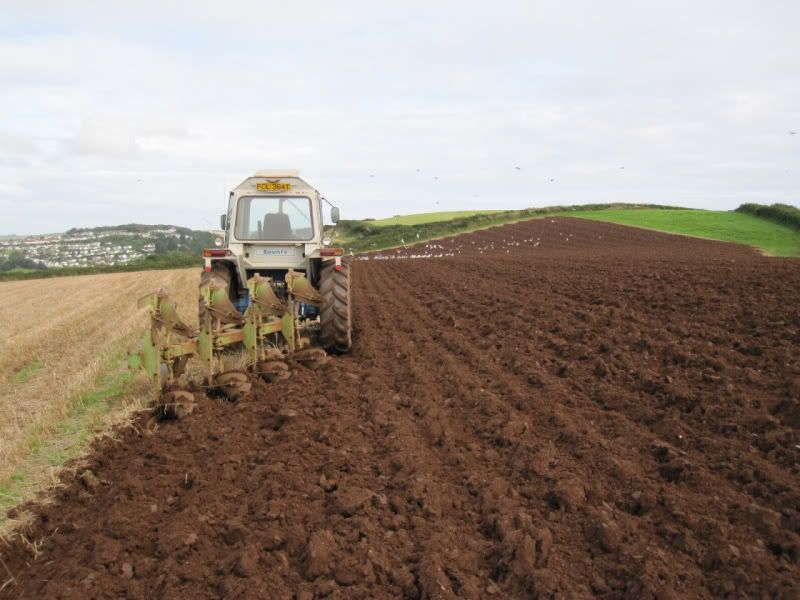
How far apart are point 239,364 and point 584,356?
3.72 metres

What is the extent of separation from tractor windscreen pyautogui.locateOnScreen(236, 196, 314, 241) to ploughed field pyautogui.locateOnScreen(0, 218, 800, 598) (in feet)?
6.44

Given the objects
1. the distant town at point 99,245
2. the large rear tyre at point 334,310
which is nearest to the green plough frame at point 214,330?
the large rear tyre at point 334,310

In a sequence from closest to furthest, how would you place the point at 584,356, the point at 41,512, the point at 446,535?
the point at 446,535
the point at 41,512
the point at 584,356

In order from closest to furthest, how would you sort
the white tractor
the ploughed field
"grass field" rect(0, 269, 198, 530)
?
the ploughed field → "grass field" rect(0, 269, 198, 530) → the white tractor

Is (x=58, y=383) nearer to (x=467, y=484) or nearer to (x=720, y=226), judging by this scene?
(x=467, y=484)

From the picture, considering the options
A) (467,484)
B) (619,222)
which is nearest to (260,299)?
(467,484)

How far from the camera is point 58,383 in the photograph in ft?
27.8

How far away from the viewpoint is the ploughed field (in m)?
3.40

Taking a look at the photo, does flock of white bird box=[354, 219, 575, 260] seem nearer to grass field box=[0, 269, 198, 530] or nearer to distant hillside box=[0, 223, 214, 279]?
distant hillside box=[0, 223, 214, 279]

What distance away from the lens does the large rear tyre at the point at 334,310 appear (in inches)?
336

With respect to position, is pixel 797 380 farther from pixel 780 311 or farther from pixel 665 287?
pixel 665 287

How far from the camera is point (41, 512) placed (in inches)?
173

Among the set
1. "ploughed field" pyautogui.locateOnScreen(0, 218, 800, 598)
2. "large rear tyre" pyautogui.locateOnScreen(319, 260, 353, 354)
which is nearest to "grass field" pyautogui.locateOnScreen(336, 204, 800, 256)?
"large rear tyre" pyautogui.locateOnScreen(319, 260, 353, 354)

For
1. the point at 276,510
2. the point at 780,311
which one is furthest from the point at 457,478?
the point at 780,311
